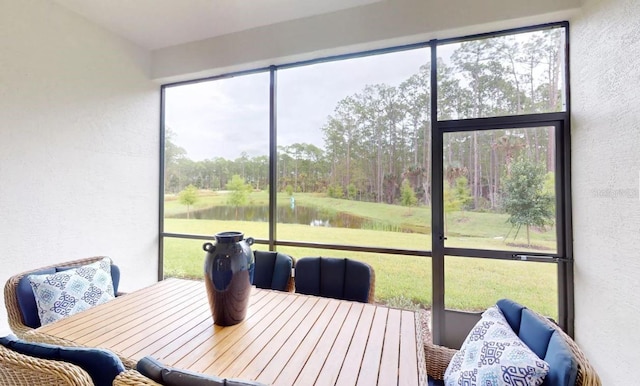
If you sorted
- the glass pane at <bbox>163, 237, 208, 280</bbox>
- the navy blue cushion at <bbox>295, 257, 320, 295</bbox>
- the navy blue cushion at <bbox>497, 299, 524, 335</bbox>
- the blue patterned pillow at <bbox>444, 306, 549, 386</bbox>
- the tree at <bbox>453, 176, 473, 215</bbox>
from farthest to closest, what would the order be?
the glass pane at <bbox>163, 237, 208, 280</bbox>, the tree at <bbox>453, 176, 473, 215</bbox>, the navy blue cushion at <bbox>295, 257, 320, 295</bbox>, the navy blue cushion at <bbox>497, 299, 524, 335</bbox>, the blue patterned pillow at <bbox>444, 306, 549, 386</bbox>

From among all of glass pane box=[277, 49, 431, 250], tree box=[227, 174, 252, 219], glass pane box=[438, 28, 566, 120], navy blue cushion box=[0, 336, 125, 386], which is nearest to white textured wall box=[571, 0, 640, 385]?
glass pane box=[438, 28, 566, 120]

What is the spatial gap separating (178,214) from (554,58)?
434 cm

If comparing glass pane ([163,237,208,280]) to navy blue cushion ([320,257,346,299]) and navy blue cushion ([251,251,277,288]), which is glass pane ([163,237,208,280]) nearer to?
navy blue cushion ([251,251,277,288])

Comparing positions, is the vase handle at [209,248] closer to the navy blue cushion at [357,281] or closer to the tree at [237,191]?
the navy blue cushion at [357,281]

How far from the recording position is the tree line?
241 centimetres

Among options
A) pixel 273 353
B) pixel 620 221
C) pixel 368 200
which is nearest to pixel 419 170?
pixel 368 200

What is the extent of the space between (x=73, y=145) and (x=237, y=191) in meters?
1.69

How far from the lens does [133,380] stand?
855 millimetres

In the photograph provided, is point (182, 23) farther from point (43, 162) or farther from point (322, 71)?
point (43, 162)

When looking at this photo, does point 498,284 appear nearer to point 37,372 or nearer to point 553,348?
point 553,348

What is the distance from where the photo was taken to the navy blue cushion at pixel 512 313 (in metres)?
1.36

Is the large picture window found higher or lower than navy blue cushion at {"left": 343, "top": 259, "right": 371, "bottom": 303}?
higher

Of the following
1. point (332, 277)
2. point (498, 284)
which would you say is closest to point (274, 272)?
point (332, 277)

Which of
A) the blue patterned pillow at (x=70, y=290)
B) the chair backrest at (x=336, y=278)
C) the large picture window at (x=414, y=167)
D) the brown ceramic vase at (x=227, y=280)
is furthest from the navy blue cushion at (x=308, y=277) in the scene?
the blue patterned pillow at (x=70, y=290)
